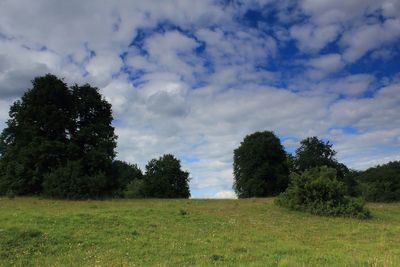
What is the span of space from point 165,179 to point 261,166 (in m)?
16.2

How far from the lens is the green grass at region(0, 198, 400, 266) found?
14555 mm

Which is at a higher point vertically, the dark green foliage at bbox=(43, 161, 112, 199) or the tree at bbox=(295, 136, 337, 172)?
the tree at bbox=(295, 136, 337, 172)

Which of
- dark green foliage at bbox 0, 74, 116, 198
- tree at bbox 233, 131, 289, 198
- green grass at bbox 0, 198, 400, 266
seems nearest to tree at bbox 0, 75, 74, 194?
dark green foliage at bbox 0, 74, 116, 198

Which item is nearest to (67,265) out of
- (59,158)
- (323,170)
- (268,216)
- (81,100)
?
(268,216)

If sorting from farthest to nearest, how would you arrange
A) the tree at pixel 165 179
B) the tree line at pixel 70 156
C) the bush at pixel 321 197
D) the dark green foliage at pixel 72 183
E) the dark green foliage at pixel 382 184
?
the dark green foliage at pixel 382 184 < the tree at pixel 165 179 < the dark green foliage at pixel 72 183 < the tree line at pixel 70 156 < the bush at pixel 321 197

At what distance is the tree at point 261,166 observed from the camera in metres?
70.4

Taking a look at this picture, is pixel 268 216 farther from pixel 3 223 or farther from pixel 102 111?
pixel 102 111

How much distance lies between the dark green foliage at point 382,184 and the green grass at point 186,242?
5726 cm

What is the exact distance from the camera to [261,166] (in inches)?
2808

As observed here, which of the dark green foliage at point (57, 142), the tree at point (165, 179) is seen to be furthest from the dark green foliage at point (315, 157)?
the dark green foliage at point (57, 142)

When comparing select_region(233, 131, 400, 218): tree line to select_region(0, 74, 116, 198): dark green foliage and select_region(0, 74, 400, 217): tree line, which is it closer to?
select_region(0, 74, 400, 217): tree line

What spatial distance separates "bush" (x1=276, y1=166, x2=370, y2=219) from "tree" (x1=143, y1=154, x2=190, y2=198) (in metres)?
30.5

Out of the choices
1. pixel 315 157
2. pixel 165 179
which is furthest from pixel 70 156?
pixel 315 157

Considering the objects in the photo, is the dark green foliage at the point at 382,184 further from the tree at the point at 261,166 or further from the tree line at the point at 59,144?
the tree line at the point at 59,144
